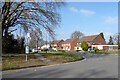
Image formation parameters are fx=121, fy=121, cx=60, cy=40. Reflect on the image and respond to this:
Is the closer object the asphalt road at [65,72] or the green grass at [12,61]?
the asphalt road at [65,72]

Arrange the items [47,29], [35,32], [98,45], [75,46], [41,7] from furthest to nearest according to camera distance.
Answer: [75,46] < [98,45] < [35,32] < [47,29] < [41,7]

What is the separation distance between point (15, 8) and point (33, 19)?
2495 millimetres

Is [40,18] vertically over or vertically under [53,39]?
over

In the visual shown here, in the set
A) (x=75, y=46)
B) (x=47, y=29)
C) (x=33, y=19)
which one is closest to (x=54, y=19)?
(x=47, y=29)

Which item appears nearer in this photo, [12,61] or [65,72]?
[65,72]

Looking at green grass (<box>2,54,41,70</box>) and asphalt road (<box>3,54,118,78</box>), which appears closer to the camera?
asphalt road (<box>3,54,118,78</box>)

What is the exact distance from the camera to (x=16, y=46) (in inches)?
960

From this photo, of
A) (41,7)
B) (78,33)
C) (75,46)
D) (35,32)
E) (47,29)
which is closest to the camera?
(41,7)

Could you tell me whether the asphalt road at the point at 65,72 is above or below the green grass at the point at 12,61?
below

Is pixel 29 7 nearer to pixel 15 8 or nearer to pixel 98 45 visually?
pixel 15 8

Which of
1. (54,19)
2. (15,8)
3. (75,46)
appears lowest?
(75,46)

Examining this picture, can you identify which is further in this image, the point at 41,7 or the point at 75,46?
the point at 75,46

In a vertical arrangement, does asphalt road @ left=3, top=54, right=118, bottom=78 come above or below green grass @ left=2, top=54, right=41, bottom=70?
below

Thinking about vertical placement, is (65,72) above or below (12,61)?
below
